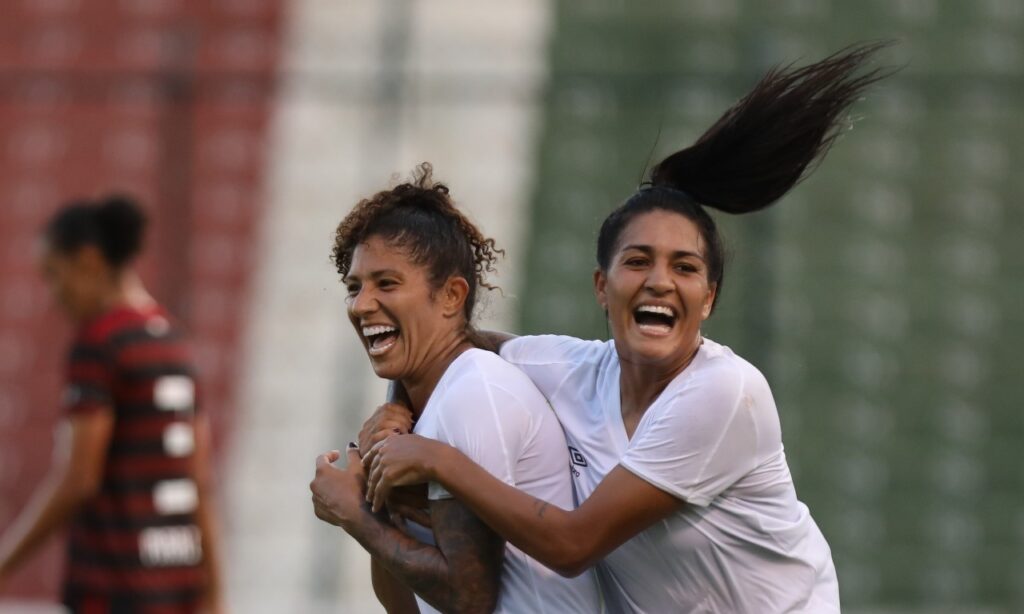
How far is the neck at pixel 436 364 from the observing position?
3.11m

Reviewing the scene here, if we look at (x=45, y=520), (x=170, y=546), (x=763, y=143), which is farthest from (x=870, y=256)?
(x=763, y=143)

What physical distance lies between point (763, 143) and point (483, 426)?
859mm

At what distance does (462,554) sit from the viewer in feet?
9.37

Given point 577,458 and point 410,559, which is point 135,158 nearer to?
point 577,458

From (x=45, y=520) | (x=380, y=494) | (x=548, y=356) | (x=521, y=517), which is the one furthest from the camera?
(x=45, y=520)

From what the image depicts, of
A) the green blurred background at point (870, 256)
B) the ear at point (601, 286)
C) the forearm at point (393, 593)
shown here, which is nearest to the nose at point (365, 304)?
the ear at point (601, 286)

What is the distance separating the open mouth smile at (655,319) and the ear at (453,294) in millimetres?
353

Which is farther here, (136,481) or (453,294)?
(136,481)

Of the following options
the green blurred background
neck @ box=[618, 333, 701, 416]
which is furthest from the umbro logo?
the green blurred background

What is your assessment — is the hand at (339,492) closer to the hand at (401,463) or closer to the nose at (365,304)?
the hand at (401,463)

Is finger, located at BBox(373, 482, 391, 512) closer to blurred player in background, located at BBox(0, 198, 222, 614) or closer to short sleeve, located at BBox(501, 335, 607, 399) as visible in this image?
short sleeve, located at BBox(501, 335, 607, 399)

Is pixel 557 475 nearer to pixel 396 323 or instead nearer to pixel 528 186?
pixel 396 323

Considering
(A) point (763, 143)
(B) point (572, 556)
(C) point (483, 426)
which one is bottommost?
(B) point (572, 556)

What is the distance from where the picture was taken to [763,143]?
10.6 feet
